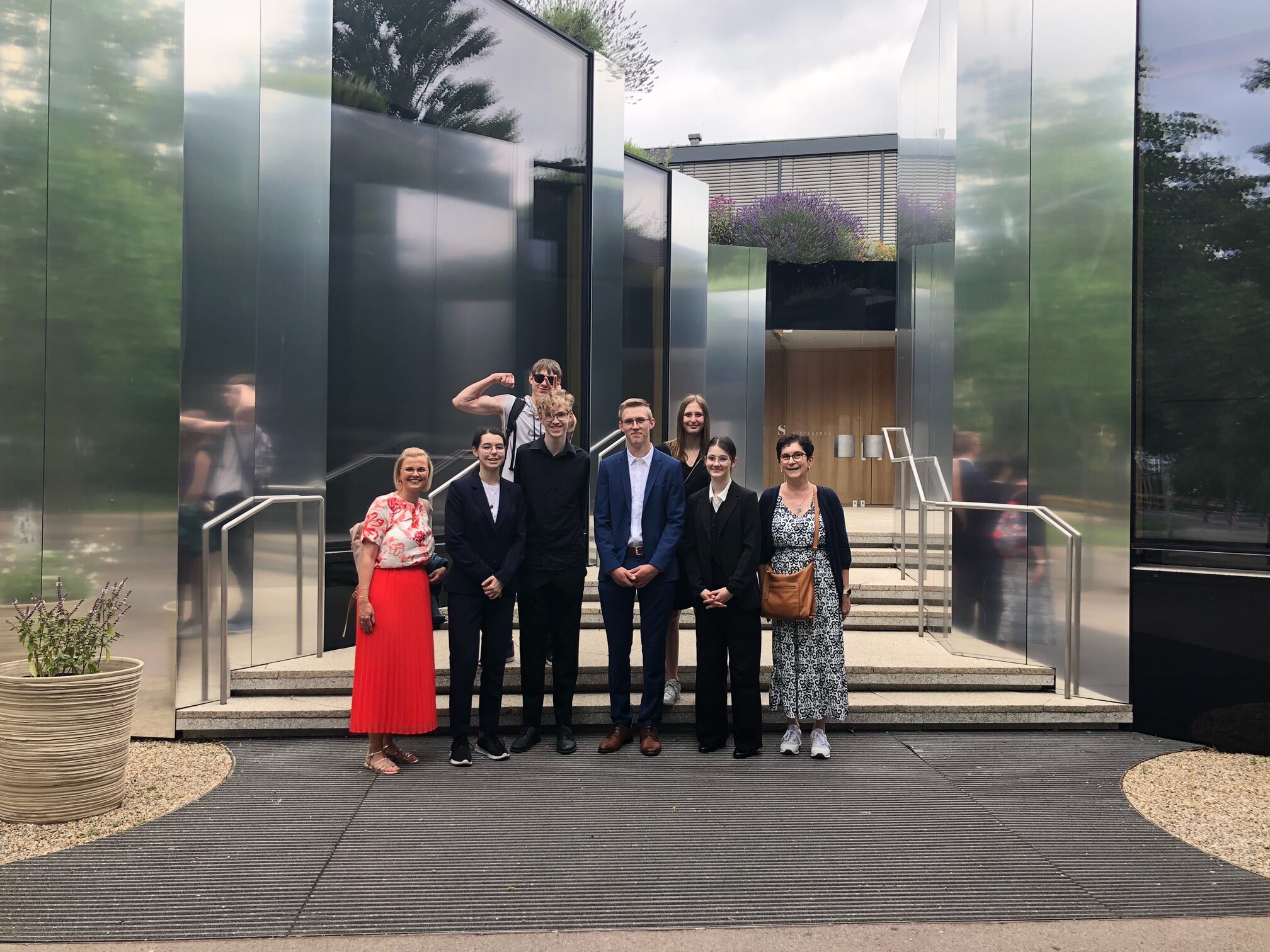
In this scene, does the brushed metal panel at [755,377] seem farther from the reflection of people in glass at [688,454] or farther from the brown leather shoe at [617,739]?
the brown leather shoe at [617,739]

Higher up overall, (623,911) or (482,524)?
(482,524)

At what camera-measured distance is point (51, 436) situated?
5008 millimetres

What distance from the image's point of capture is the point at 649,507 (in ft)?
15.7

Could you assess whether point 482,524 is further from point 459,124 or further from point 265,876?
point 459,124

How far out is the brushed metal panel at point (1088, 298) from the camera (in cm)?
550

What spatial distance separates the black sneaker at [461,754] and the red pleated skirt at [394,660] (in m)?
0.14

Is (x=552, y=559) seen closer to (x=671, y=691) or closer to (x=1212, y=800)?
(x=671, y=691)

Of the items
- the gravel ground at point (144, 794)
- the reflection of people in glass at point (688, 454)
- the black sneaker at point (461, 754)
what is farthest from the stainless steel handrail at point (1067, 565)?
the gravel ground at point (144, 794)

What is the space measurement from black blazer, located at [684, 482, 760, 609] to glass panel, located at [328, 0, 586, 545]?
8.52 ft

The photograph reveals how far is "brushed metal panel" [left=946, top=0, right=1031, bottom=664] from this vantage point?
19.9 ft

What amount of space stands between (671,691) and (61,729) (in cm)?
281

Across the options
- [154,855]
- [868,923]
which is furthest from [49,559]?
[868,923]

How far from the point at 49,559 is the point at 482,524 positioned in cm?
233

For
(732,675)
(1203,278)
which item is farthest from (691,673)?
(1203,278)
